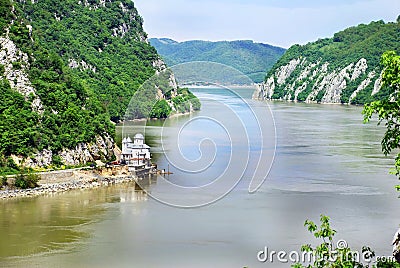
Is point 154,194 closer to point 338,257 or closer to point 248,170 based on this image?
point 248,170

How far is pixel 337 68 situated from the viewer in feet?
261

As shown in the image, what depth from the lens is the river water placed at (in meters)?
13.9

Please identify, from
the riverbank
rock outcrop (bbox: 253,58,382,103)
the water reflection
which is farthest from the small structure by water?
rock outcrop (bbox: 253,58,382,103)

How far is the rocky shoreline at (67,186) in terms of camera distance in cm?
2054

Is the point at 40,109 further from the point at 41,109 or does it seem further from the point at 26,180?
the point at 26,180

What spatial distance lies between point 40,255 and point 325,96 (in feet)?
217

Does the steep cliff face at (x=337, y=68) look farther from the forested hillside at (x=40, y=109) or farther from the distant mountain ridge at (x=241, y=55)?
the forested hillside at (x=40, y=109)

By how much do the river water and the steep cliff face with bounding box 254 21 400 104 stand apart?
148 feet

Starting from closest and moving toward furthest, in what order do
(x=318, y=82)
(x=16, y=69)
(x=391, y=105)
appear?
1. (x=391, y=105)
2. (x=16, y=69)
3. (x=318, y=82)

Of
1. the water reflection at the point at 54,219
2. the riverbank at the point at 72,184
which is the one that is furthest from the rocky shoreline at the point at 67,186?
the water reflection at the point at 54,219

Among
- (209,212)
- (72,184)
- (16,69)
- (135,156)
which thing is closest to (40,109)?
(16,69)

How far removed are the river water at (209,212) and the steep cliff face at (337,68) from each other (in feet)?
148

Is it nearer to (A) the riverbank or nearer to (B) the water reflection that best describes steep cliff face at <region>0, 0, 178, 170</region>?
(A) the riverbank

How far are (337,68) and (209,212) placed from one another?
2533 inches
